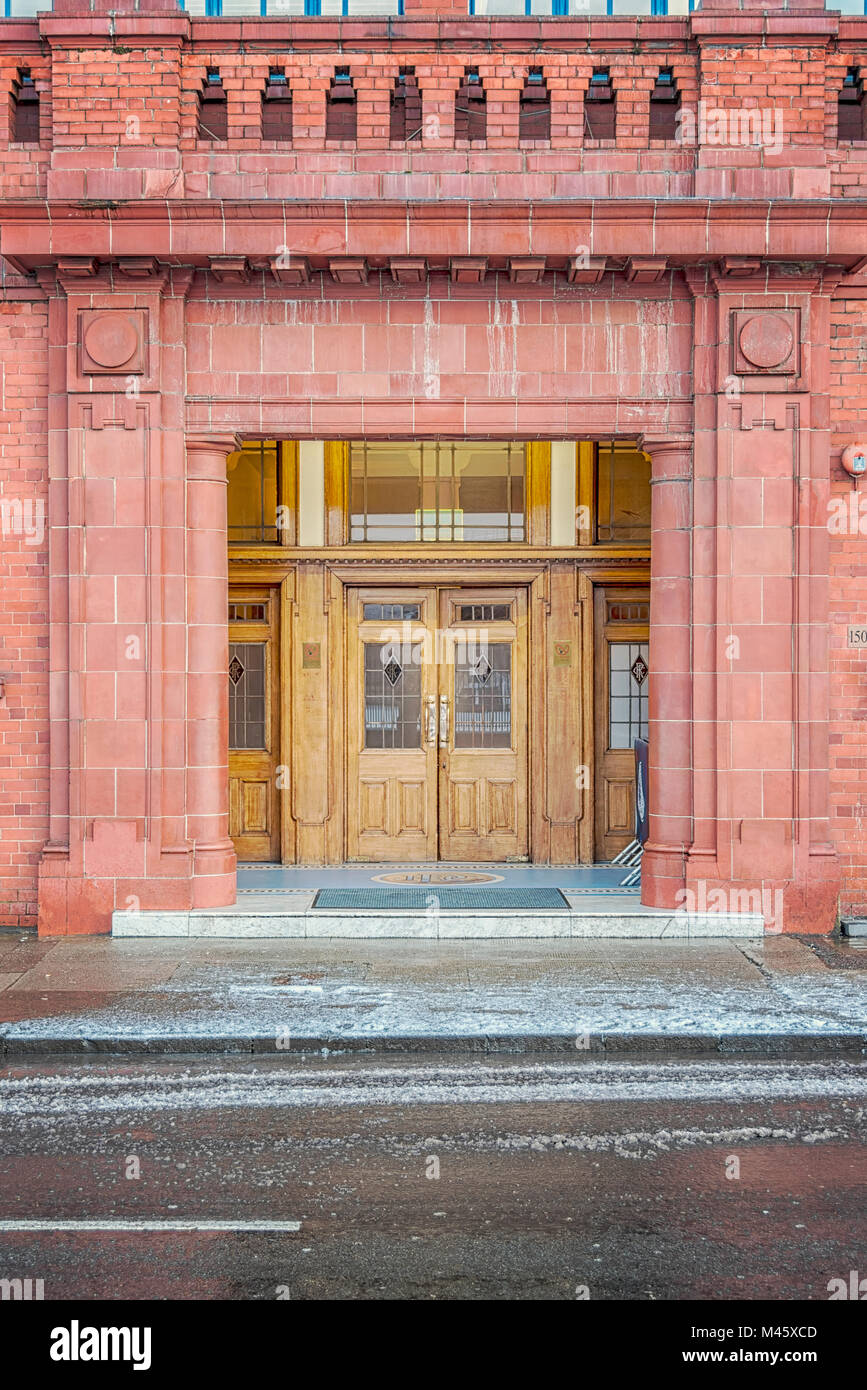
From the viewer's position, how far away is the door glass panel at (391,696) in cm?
1382

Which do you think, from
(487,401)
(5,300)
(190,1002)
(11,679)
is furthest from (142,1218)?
(5,300)

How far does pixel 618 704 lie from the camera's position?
13953 mm

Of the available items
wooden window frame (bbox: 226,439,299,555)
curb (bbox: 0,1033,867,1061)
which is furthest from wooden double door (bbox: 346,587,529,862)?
curb (bbox: 0,1033,867,1061)

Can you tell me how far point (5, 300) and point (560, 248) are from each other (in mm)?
4574

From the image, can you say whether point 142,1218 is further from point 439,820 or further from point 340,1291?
point 439,820

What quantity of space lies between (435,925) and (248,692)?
4.06 meters

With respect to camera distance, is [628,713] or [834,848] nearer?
[834,848]

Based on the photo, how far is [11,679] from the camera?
11180mm

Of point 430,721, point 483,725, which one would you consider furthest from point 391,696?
point 483,725

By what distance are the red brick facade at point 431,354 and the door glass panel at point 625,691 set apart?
275 centimetres

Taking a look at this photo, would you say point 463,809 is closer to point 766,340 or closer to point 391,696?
point 391,696

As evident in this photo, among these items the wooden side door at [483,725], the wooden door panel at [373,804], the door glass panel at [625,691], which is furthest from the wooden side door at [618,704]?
the wooden door panel at [373,804]

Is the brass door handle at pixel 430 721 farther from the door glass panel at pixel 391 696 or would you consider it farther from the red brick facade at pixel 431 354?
the red brick facade at pixel 431 354

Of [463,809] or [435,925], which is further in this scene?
[463,809]
